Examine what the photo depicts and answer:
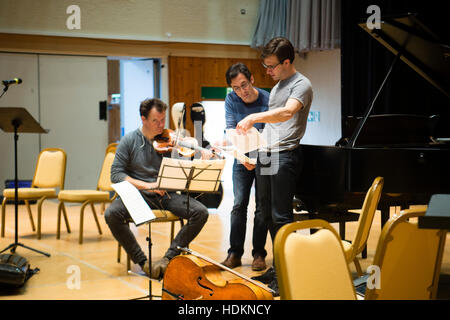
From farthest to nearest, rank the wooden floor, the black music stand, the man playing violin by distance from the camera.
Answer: the man playing violin < the wooden floor < the black music stand

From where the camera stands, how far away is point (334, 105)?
8.38m

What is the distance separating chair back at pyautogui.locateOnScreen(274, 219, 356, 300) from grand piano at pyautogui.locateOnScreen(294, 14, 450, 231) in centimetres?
170

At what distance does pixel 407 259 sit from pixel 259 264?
226 centimetres

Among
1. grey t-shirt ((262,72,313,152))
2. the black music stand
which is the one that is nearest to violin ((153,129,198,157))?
the black music stand

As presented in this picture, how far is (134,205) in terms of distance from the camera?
3303 mm

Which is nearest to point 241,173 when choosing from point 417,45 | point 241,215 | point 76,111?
point 241,215

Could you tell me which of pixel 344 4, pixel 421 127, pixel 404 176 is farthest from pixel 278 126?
pixel 344 4

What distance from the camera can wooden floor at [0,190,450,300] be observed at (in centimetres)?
369

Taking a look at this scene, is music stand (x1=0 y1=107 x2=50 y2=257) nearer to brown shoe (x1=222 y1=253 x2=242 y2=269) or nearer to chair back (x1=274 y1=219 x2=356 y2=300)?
brown shoe (x1=222 y1=253 x2=242 y2=269)

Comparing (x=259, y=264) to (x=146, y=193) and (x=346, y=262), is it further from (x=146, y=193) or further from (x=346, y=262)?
(x=346, y=262)

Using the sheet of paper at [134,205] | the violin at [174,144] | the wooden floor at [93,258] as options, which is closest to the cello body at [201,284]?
the sheet of paper at [134,205]

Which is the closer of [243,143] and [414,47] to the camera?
[414,47]
